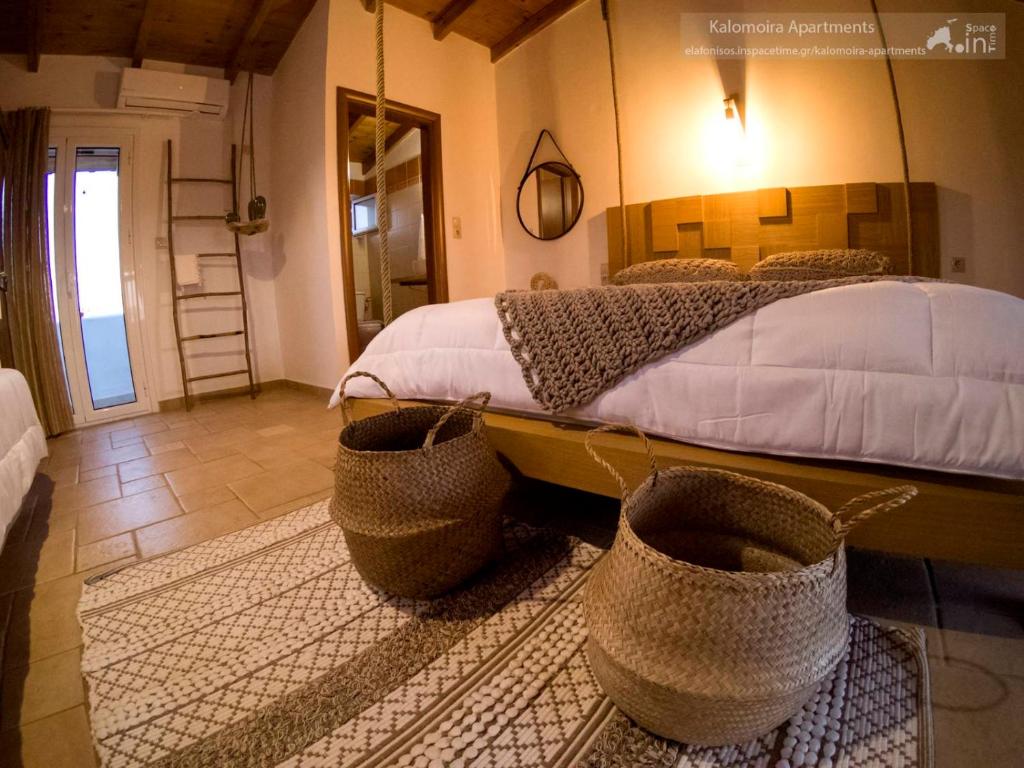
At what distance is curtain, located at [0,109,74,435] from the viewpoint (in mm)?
2855

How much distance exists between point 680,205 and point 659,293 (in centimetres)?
220

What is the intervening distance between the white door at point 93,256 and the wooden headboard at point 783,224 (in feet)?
11.5

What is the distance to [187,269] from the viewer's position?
3.58m

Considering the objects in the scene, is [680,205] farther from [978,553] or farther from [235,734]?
[235,734]

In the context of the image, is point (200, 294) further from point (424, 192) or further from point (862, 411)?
point (862, 411)

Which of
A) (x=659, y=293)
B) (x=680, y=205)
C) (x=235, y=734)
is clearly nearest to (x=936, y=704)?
(x=659, y=293)

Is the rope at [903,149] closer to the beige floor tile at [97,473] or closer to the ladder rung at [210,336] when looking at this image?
the beige floor tile at [97,473]

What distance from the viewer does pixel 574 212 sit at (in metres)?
3.54

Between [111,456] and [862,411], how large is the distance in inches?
127

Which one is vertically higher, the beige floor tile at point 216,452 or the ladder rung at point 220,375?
the ladder rung at point 220,375

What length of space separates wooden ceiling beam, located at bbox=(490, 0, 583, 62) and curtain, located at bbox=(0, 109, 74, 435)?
10.3 ft

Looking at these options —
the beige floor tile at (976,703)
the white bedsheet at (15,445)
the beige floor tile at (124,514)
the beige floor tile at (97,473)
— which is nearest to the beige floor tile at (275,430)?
the beige floor tile at (97,473)

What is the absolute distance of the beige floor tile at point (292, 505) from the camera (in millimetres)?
1638

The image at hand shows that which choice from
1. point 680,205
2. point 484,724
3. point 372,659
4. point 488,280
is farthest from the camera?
point 488,280
